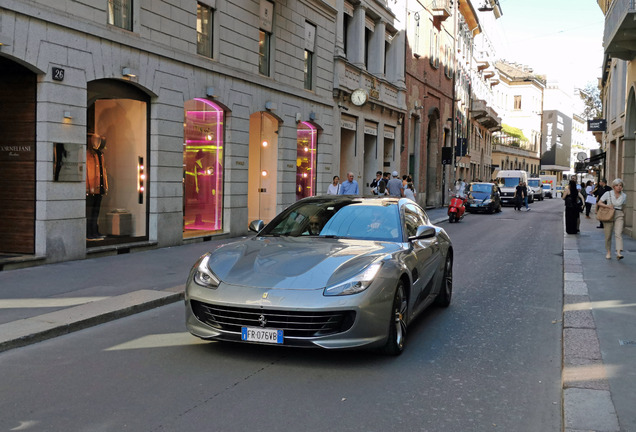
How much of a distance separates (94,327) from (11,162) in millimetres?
5325

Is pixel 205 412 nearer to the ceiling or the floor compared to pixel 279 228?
nearer to the floor

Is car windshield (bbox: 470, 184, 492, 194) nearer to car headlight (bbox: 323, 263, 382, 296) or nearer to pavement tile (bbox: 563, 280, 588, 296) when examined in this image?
pavement tile (bbox: 563, 280, 588, 296)

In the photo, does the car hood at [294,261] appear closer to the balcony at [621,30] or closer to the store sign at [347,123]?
the balcony at [621,30]

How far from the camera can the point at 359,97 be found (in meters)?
25.6

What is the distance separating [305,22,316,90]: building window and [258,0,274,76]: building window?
2758 mm

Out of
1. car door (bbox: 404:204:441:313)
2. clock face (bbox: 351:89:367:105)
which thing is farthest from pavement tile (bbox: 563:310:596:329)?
clock face (bbox: 351:89:367:105)

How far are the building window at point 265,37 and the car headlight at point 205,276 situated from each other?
43.7ft

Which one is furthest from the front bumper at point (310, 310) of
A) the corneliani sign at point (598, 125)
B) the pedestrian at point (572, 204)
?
the corneliani sign at point (598, 125)

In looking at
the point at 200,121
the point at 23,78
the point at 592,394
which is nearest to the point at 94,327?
the point at 592,394

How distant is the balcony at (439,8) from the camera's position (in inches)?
1452

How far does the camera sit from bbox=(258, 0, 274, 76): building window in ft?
60.4

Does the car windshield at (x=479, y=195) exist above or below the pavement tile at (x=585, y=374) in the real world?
above

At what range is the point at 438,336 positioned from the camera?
22.2 feet

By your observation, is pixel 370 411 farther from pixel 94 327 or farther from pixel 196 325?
pixel 94 327
